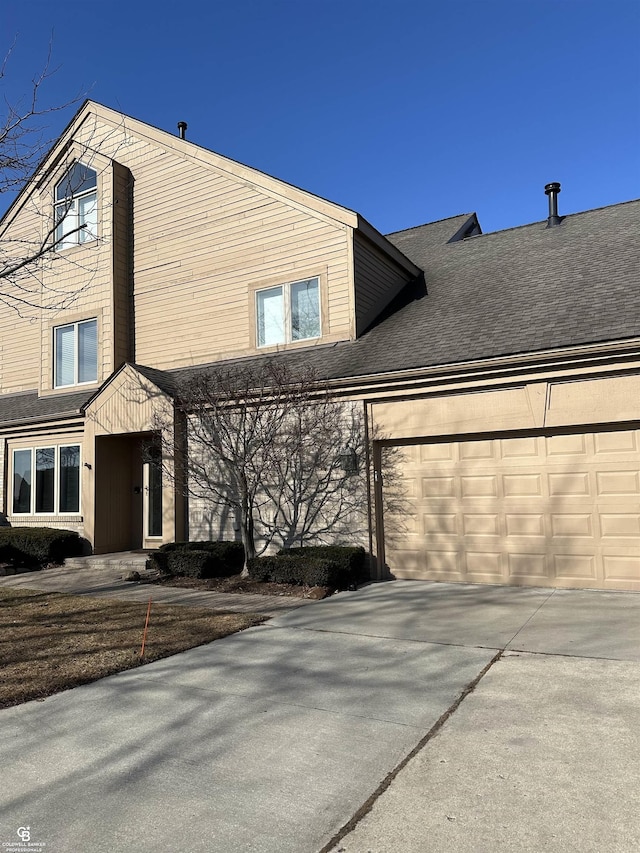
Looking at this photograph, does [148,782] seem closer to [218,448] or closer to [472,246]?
[218,448]

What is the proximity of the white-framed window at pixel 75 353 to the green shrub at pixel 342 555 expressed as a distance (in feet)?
26.1

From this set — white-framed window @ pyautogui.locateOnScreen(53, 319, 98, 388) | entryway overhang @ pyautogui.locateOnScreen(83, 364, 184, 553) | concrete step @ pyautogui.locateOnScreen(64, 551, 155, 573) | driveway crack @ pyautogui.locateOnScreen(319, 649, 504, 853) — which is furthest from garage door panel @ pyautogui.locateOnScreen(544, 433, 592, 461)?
white-framed window @ pyautogui.locateOnScreen(53, 319, 98, 388)

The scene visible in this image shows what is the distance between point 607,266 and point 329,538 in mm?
6846

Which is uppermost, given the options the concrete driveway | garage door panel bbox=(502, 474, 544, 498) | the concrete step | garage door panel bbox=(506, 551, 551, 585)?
garage door panel bbox=(502, 474, 544, 498)

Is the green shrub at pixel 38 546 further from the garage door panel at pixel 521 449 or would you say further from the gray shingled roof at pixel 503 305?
the garage door panel at pixel 521 449

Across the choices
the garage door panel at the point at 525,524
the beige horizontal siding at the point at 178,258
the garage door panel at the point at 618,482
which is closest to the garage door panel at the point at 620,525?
the garage door panel at the point at 618,482

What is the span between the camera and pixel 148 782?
362 centimetres

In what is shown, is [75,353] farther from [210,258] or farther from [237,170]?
[237,170]

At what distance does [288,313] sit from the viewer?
42.7 feet

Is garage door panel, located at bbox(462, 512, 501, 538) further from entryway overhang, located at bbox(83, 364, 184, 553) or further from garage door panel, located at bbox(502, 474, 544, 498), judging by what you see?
entryway overhang, located at bbox(83, 364, 184, 553)

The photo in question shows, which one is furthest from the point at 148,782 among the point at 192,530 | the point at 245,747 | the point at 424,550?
the point at 192,530

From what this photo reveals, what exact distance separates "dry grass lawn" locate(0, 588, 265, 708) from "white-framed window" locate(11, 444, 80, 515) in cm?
480

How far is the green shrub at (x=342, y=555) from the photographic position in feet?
31.9

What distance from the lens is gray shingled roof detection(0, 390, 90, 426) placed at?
559 inches
